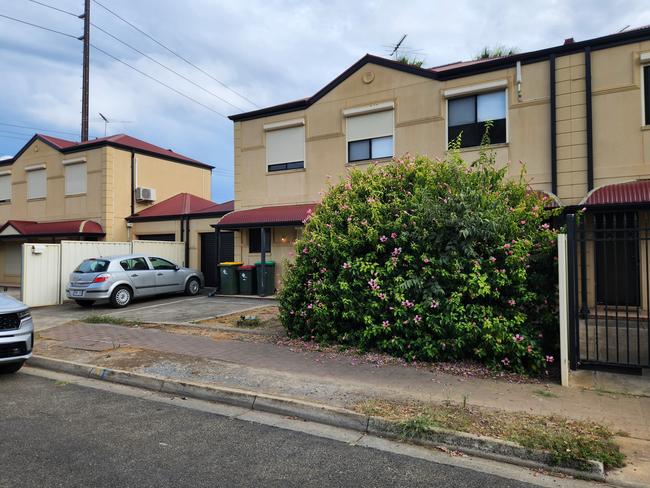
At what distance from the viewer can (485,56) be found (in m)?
17.2

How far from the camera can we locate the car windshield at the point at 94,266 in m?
13.1

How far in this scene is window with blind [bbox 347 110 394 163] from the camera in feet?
45.5

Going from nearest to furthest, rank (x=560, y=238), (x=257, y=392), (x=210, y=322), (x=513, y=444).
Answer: (x=513, y=444)
(x=257, y=392)
(x=560, y=238)
(x=210, y=322)

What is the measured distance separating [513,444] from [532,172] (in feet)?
30.7

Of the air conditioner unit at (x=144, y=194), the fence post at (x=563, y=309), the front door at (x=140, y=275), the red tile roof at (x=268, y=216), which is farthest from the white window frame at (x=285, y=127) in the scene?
the fence post at (x=563, y=309)

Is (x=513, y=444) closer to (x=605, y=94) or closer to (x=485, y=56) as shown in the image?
(x=605, y=94)

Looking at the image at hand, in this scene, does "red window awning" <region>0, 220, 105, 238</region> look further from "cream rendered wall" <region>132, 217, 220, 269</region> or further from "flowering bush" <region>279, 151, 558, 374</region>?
"flowering bush" <region>279, 151, 558, 374</region>

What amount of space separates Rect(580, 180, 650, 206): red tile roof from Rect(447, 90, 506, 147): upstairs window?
2.83 m

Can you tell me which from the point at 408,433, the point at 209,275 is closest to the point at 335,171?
the point at 209,275

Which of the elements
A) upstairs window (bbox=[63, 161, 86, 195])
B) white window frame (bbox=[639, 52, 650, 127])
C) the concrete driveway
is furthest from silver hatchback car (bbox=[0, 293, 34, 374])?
upstairs window (bbox=[63, 161, 86, 195])

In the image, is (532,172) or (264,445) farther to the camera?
(532,172)

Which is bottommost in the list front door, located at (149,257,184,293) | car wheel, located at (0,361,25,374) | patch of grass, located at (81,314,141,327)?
car wheel, located at (0,361,25,374)

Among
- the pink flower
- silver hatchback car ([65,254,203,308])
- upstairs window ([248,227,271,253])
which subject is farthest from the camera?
upstairs window ([248,227,271,253])

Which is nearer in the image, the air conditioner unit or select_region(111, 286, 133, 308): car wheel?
select_region(111, 286, 133, 308): car wheel
